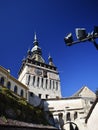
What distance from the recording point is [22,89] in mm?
38500

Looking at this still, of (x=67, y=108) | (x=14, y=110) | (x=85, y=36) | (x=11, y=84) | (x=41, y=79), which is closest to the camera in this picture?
(x=85, y=36)

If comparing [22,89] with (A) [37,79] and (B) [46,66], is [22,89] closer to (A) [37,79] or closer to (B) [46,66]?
(A) [37,79]

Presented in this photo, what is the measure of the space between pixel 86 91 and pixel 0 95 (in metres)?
25.4

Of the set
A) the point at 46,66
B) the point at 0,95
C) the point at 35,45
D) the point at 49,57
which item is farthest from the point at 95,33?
the point at 35,45

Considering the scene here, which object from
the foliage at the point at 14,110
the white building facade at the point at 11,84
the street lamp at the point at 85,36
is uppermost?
the white building facade at the point at 11,84

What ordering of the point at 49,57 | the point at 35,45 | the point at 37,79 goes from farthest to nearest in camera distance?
the point at 35,45
the point at 49,57
the point at 37,79

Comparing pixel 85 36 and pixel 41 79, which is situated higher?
pixel 41 79

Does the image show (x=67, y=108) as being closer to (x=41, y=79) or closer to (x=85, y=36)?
(x=41, y=79)

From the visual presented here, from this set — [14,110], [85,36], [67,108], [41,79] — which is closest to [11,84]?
[14,110]

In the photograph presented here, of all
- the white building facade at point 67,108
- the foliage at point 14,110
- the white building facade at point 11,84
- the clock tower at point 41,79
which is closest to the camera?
the foliage at point 14,110

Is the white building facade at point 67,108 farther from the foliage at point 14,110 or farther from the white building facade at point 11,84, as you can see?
the foliage at point 14,110

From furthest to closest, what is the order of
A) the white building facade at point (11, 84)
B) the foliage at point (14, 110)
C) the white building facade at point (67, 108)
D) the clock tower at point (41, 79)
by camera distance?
the clock tower at point (41, 79)
the white building facade at point (67, 108)
the white building facade at point (11, 84)
the foliage at point (14, 110)

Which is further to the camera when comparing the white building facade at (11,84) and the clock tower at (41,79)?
the clock tower at (41,79)

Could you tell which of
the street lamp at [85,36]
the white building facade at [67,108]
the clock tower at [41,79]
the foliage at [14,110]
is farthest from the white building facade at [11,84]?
the street lamp at [85,36]
